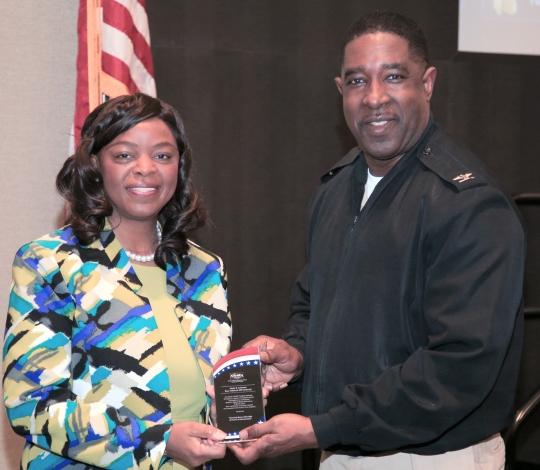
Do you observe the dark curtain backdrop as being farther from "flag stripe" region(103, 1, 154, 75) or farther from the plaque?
the plaque

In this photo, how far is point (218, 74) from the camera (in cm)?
377

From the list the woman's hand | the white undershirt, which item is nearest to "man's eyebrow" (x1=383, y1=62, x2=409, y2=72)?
the white undershirt

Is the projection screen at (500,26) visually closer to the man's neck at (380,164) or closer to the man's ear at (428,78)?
the man's ear at (428,78)

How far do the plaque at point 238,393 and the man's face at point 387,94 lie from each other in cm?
76

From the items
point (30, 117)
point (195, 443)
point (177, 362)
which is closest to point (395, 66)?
point (177, 362)

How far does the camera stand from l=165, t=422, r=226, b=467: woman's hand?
1.92 m

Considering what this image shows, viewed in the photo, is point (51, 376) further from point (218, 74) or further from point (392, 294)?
point (218, 74)

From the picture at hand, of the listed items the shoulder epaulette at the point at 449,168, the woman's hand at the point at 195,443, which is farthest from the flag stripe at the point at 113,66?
the woman's hand at the point at 195,443

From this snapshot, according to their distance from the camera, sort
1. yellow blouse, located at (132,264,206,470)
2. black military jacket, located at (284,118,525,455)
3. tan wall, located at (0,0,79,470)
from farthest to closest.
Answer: tan wall, located at (0,0,79,470) < yellow blouse, located at (132,264,206,470) < black military jacket, located at (284,118,525,455)

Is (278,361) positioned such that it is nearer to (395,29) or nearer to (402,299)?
(402,299)

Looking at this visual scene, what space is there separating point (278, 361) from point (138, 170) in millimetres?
754

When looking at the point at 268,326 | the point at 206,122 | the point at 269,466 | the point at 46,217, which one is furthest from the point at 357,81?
the point at 269,466

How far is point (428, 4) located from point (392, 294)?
2.54 meters

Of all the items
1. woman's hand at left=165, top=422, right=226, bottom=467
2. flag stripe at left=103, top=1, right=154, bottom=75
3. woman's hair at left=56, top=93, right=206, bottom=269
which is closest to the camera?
woman's hand at left=165, top=422, right=226, bottom=467
